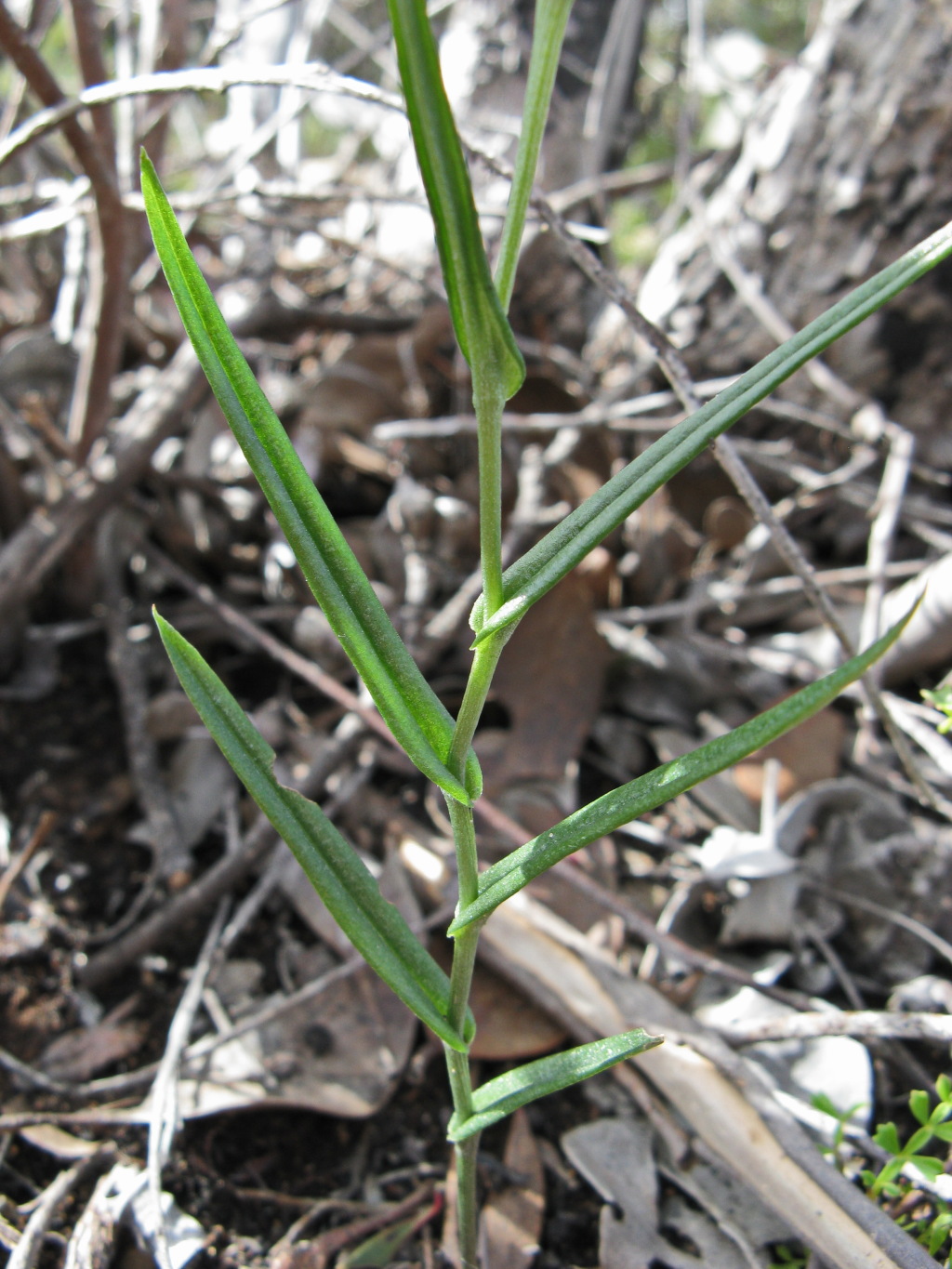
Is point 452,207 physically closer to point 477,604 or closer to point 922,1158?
point 477,604

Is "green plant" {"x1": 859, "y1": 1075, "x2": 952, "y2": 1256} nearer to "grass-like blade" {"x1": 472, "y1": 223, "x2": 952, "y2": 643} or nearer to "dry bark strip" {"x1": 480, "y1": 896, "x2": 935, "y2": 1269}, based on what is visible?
"dry bark strip" {"x1": 480, "y1": 896, "x2": 935, "y2": 1269}

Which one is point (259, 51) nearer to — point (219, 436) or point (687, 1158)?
point (219, 436)

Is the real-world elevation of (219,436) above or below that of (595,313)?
below

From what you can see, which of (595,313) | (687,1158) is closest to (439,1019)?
(687,1158)

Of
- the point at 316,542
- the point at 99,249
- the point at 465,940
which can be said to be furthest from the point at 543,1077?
the point at 99,249

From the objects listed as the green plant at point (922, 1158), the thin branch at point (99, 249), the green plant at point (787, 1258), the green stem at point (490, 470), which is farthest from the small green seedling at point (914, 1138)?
the thin branch at point (99, 249)

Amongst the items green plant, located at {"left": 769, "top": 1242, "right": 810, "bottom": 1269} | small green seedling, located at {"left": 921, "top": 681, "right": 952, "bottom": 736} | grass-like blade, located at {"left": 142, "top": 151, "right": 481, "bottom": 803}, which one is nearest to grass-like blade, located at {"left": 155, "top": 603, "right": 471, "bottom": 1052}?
grass-like blade, located at {"left": 142, "top": 151, "right": 481, "bottom": 803}

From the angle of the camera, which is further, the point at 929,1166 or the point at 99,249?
the point at 99,249
